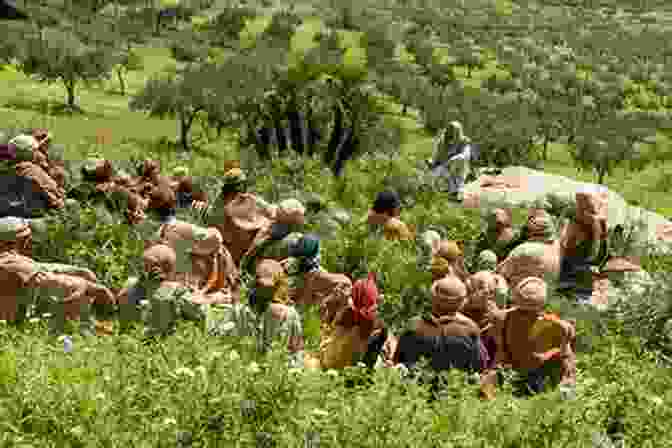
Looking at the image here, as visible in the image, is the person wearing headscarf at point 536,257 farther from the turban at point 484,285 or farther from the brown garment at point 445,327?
the brown garment at point 445,327

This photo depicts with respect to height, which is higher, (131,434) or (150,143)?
(131,434)

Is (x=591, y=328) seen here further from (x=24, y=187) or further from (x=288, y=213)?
(x=24, y=187)

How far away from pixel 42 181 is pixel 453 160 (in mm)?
8399

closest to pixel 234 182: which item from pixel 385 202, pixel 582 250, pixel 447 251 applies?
pixel 385 202

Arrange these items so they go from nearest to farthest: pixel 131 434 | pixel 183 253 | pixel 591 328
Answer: pixel 131 434, pixel 183 253, pixel 591 328

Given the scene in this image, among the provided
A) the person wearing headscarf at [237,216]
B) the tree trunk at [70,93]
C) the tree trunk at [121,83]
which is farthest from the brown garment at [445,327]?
the tree trunk at [121,83]

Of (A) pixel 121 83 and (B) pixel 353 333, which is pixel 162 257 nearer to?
(B) pixel 353 333

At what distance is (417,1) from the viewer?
100 metres

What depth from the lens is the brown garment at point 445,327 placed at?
641cm

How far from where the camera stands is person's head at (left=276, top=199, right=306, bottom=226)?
9.28 meters

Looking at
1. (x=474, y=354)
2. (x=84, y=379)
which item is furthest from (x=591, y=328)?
(x=84, y=379)

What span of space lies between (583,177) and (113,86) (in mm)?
29652

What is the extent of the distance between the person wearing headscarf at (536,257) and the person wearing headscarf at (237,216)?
309cm

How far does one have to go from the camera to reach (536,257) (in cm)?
934
